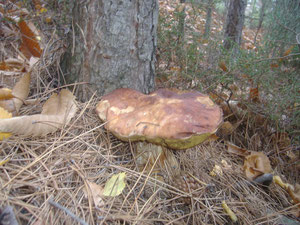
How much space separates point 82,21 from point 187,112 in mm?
1041

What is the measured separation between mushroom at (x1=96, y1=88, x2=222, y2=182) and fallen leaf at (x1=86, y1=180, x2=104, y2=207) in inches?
12.1

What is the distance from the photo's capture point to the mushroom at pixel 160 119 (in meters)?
1.15

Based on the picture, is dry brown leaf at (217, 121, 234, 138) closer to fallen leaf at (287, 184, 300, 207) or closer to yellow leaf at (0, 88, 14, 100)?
fallen leaf at (287, 184, 300, 207)

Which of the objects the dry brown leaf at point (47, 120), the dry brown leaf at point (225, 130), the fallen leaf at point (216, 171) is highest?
the dry brown leaf at point (47, 120)

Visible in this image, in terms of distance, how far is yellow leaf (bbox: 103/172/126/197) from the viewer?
1149 mm

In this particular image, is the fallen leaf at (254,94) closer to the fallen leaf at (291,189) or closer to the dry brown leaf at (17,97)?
the fallen leaf at (291,189)

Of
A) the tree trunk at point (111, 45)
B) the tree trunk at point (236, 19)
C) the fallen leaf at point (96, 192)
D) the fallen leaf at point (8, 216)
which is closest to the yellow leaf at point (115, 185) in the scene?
the fallen leaf at point (96, 192)

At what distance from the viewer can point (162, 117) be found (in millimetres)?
1213

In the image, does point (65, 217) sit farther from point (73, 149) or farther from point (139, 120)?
point (139, 120)

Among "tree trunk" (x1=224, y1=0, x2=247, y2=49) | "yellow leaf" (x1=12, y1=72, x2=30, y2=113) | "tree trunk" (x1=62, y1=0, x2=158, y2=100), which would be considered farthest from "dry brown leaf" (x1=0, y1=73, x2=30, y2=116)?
"tree trunk" (x1=224, y1=0, x2=247, y2=49)

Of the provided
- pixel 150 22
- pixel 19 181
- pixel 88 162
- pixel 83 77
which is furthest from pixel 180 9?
pixel 19 181

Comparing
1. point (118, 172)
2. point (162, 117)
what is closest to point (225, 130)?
point (162, 117)

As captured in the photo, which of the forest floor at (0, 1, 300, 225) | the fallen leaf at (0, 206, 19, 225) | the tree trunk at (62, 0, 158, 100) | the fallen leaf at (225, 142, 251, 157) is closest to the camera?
the fallen leaf at (0, 206, 19, 225)

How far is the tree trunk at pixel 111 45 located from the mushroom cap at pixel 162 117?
0.20 m
